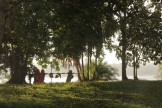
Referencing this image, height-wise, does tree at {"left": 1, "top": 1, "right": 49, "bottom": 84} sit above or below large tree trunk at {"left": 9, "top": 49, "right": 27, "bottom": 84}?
above

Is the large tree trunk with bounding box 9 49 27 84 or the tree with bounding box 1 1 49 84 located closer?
the tree with bounding box 1 1 49 84

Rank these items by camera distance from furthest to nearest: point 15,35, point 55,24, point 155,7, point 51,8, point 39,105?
point 155,7
point 15,35
point 55,24
point 51,8
point 39,105

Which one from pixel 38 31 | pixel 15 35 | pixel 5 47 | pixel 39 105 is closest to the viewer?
pixel 39 105

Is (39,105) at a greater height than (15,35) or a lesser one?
lesser

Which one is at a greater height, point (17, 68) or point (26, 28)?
point (26, 28)

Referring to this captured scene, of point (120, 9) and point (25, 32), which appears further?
point (25, 32)

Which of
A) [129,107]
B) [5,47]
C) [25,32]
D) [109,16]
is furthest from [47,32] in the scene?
[129,107]

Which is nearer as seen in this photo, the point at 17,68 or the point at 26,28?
the point at 26,28

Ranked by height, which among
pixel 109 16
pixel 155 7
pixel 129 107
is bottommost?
pixel 129 107

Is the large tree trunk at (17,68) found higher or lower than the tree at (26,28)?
lower

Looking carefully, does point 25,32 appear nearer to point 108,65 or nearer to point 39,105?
point 39,105

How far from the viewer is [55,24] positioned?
62.5 feet

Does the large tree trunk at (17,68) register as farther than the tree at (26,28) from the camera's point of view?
Yes

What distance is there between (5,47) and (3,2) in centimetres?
2160
